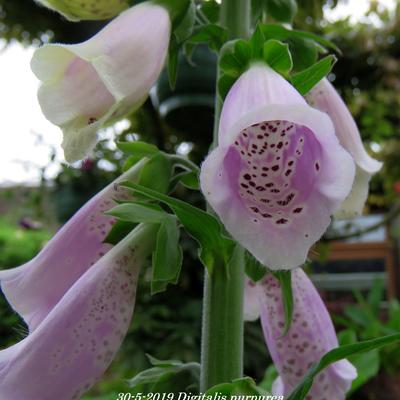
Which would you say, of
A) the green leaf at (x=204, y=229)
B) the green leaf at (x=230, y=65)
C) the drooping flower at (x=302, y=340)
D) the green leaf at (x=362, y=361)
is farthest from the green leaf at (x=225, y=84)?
the green leaf at (x=362, y=361)

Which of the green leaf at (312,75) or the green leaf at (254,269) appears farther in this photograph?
the green leaf at (254,269)

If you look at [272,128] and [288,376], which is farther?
[288,376]

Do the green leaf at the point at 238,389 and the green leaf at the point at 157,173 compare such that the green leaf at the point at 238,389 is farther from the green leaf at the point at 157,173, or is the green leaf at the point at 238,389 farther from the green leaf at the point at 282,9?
the green leaf at the point at 282,9

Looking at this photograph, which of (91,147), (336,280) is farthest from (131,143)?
(336,280)

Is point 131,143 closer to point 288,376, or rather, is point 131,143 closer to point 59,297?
point 59,297

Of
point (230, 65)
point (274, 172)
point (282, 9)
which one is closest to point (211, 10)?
point (282, 9)
